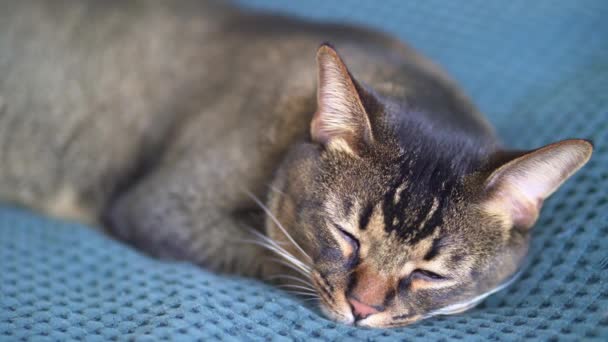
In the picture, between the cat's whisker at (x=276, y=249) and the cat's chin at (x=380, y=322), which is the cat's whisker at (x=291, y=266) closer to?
the cat's whisker at (x=276, y=249)

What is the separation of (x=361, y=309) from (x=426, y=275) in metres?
0.13

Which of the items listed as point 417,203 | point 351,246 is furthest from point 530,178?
point 351,246

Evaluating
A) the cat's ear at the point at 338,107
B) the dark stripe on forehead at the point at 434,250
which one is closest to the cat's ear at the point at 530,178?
the dark stripe on forehead at the point at 434,250

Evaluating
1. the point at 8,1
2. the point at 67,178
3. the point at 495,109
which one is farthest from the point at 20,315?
the point at 495,109

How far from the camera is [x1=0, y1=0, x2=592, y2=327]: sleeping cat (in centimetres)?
103

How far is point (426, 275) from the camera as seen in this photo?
3.41 feet

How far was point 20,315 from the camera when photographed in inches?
41.0

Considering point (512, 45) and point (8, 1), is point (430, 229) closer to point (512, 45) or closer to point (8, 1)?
point (512, 45)

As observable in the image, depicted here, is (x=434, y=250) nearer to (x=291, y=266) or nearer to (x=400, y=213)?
(x=400, y=213)

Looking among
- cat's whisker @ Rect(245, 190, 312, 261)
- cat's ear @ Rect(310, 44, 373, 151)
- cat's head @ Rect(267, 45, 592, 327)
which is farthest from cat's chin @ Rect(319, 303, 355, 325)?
cat's ear @ Rect(310, 44, 373, 151)

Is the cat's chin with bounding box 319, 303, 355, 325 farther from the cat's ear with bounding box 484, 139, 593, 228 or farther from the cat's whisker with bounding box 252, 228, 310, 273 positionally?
the cat's ear with bounding box 484, 139, 593, 228

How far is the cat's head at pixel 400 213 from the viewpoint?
1009mm

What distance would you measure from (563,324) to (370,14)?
4.36 feet

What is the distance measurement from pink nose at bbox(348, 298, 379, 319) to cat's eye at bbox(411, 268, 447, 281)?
0.31 feet
